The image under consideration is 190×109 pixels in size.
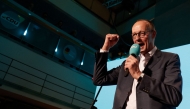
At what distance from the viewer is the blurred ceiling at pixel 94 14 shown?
481 cm

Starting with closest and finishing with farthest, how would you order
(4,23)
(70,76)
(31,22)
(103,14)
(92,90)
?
(4,23) → (31,22) → (70,76) → (92,90) → (103,14)

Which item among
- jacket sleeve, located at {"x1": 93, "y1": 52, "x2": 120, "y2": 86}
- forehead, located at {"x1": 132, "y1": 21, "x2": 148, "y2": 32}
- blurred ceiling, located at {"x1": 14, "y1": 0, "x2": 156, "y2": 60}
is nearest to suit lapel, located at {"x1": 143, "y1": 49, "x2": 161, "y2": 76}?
forehead, located at {"x1": 132, "y1": 21, "x2": 148, "y2": 32}

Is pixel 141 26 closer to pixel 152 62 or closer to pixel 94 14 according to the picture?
pixel 152 62

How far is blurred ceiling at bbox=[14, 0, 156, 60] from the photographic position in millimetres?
4809

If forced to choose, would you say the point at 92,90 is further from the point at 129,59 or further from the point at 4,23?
the point at 129,59

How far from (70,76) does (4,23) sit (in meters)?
2.06

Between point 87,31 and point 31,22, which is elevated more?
point 87,31

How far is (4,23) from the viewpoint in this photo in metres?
3.76

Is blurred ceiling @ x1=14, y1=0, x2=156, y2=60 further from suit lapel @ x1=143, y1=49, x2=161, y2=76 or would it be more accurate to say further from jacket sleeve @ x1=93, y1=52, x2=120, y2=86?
suit lapel @ x1=143, y1=49, x2=161, y2=76

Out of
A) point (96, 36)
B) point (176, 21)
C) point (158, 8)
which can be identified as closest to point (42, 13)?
point (96, 36)

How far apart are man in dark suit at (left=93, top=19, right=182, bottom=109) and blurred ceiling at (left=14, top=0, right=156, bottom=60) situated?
12.9 ft

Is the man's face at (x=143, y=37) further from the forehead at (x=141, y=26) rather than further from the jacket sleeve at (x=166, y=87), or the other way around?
the jacket sleeve at (x=166, y=87)

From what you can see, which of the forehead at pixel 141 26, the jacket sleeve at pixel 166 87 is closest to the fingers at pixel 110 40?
the forehead at pixel 141 26

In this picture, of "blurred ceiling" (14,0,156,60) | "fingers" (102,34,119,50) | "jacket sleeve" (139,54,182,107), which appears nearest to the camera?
"jacket sleeve" (139,54,182,107)
